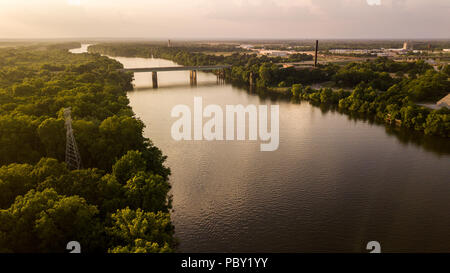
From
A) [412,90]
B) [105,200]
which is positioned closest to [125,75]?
[412,90]

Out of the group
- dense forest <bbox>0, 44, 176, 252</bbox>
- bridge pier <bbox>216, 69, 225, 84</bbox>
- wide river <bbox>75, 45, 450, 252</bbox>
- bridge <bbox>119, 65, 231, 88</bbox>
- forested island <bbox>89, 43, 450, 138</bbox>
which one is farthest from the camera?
bridge pier <bbox>216, 69, 225, 84</bbox>

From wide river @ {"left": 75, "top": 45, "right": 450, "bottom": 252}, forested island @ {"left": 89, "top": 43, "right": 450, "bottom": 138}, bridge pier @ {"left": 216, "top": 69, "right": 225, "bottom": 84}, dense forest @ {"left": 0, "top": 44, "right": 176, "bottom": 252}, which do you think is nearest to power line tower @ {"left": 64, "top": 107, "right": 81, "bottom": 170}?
dense forest @ {"left": 0, "top": 44, "right": 176, "bottom": 252}

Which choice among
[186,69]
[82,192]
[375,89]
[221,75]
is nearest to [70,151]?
[82,192]

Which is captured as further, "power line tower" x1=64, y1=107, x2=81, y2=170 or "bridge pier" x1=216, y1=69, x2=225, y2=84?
"bridge pier" x1=216, y1=69, x2=225, y2=84

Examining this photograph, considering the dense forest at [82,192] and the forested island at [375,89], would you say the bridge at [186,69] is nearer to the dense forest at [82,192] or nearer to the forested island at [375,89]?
the forested island at [375,89]

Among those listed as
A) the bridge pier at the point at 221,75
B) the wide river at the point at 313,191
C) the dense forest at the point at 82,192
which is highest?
the bridge pier at the point at 221,75

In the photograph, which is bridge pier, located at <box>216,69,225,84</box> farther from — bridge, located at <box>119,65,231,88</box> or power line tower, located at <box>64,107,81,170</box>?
power line tower, located at <box>64,107,81,170</box>

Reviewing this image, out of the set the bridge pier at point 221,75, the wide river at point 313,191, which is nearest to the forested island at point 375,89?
the bridge pier at point 221,75
